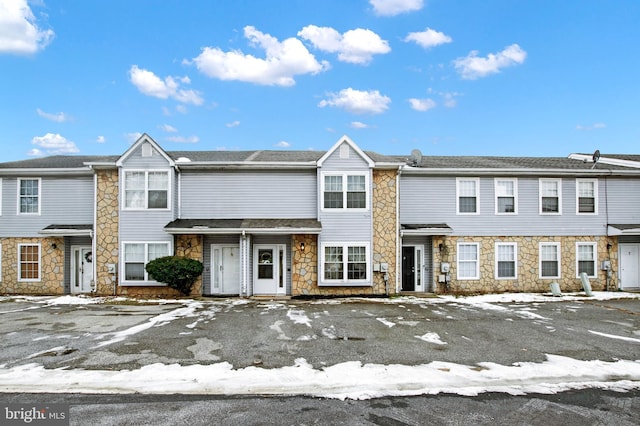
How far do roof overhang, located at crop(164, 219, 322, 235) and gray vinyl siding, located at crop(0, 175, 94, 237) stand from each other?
4.15 metres

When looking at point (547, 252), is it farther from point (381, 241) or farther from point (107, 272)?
point (107, 272)

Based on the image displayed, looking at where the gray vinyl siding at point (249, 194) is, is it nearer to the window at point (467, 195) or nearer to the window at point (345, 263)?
the window at point (345, 263)

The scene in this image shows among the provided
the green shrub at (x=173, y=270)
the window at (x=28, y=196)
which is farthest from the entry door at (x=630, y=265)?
the window at (x=28, y=196)

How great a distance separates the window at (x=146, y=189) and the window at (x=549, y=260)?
51.6 feet

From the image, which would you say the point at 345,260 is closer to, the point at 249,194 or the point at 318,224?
the point at 318,224

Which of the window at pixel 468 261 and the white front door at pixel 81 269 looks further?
the window at pixel 468 261

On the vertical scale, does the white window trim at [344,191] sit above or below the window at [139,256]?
above

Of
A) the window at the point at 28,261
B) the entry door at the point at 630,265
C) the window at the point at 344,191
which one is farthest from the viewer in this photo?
the entry door at the point at 630,265

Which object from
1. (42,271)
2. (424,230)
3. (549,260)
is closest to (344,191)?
(424,230)

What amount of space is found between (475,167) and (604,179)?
5.85 meters

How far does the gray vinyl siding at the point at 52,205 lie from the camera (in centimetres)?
1575

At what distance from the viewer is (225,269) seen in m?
15.5

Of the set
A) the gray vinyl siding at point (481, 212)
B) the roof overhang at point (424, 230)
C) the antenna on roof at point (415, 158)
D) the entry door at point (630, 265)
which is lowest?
the entry door at point (630, 265)

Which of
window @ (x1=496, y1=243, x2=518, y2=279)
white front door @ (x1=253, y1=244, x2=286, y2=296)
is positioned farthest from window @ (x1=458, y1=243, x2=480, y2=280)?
white front door @ (x1=253, y1=244, x2=286, y2=296)
